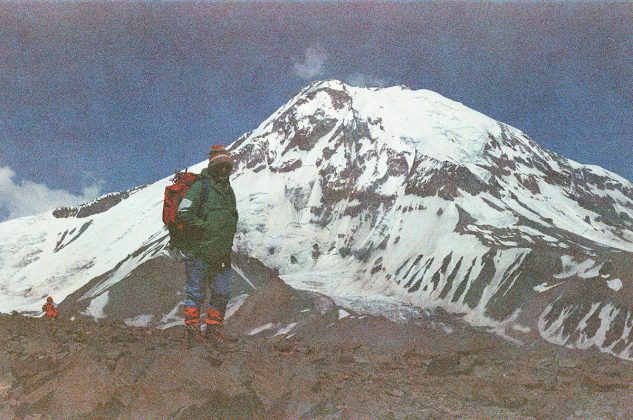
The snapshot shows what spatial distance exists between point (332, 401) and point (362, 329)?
99.9 m

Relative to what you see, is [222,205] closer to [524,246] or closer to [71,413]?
[71,413]

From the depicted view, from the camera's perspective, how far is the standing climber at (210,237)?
10266mm

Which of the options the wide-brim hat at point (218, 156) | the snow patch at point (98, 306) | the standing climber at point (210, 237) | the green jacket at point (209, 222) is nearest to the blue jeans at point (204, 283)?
the standing climber at point (210, 237)

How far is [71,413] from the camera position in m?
7.01

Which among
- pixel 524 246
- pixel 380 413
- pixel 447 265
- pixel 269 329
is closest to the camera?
pixel 380 413

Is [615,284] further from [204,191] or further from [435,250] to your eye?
[204,191]

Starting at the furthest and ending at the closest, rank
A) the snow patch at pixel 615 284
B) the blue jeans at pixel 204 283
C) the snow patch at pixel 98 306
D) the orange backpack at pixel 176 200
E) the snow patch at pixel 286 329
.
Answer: the snow patch at pixel 98 306, the snow patch at pixel 286 329, the snow patch at pixel 615 284, the blue jeans at pixel 204 283, the orange backpack at pixel 176 200

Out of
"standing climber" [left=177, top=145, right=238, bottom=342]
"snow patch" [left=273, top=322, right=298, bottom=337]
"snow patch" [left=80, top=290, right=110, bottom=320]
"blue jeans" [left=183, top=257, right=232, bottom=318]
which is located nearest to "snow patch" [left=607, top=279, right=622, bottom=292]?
"snow patch" [left=273, top=322, right=298, bottom=337]

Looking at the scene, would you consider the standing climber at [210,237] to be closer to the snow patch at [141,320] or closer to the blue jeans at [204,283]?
the blue jeans at [204,283]

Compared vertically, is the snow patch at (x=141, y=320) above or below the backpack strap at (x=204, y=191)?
below

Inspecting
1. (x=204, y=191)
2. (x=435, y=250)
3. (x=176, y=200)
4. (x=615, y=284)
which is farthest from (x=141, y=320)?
(x=176, y=200)

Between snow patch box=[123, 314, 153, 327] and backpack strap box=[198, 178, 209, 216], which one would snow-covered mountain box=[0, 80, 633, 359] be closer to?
snow patch box=[123, 314, 153, 327]

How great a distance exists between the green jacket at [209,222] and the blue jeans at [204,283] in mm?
165

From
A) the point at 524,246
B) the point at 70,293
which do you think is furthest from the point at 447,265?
the point at 70,293
